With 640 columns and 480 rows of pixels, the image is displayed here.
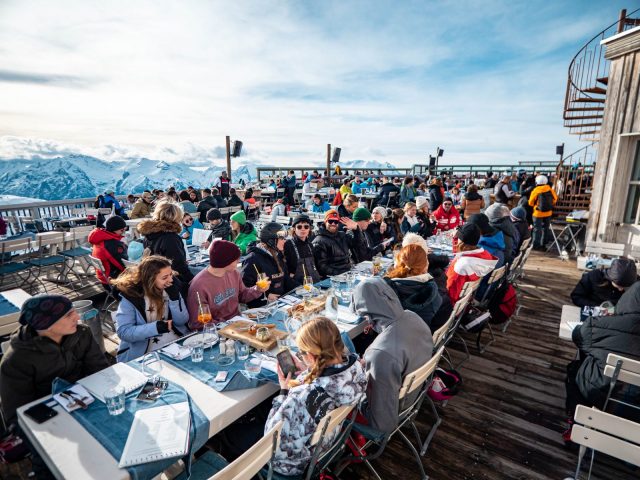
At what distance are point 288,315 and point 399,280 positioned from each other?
1010 mm

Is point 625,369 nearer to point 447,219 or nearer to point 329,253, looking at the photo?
point 329,253

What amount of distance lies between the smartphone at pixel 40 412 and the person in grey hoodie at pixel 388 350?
176cm

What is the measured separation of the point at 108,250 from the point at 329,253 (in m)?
2.90

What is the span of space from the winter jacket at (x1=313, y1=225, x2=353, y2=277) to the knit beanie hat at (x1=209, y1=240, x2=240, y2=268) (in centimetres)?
178

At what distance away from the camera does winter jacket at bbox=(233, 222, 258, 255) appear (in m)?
5.39

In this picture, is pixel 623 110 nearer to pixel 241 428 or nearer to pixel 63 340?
pixel 241 428

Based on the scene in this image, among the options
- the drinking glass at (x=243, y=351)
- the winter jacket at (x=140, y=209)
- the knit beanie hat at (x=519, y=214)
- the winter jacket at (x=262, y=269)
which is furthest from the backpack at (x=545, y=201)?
the winter jacket at (x=140, y=209)

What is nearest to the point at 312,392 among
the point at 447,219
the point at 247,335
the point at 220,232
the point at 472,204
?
the point at 247,335

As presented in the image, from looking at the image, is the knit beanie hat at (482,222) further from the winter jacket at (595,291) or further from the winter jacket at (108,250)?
the winter jacket at (108,250)

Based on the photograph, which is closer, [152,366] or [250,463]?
[250,463]

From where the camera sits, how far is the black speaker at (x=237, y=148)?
659 inches

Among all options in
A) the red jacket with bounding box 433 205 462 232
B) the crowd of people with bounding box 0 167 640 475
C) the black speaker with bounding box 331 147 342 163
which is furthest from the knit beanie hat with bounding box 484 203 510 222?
the black speaker with bounding box 331 147 342 163

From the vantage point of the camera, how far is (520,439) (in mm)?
2771

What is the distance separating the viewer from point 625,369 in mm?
2129
